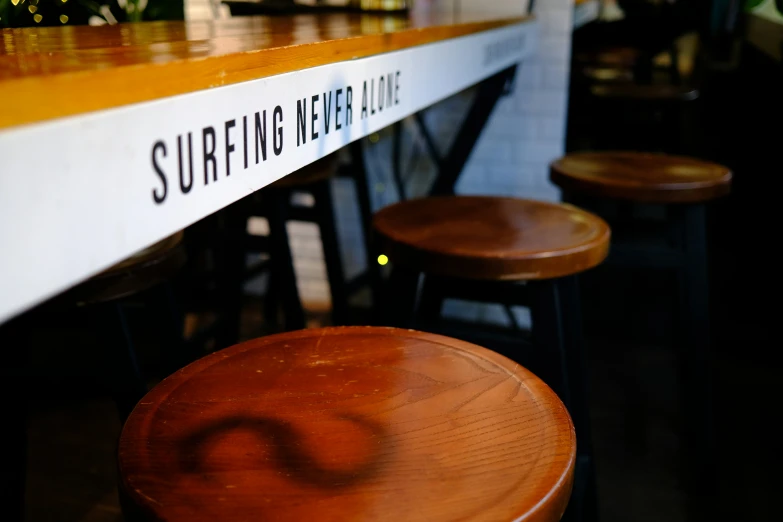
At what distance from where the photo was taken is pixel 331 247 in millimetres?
2197

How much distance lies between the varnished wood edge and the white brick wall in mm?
1866

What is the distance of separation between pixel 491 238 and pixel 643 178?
0.67m

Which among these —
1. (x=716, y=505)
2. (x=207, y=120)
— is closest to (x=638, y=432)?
(x=716, y=505)

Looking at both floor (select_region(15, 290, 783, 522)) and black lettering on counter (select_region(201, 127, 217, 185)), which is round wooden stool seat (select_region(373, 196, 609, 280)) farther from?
floor (select_region(15, 290, 783, 522))

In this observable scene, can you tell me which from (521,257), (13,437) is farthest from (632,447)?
(13,437)

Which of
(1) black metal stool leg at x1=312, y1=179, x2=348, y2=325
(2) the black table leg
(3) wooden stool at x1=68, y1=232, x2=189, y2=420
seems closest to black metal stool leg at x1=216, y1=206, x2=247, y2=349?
(1) black metal stool leg at x1=312, y1=179, x2=348, y2=325

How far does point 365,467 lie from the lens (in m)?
0.60

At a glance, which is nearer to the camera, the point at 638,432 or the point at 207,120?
the point at 207,120

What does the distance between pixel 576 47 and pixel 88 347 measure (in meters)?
2.05

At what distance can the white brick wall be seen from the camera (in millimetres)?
2533

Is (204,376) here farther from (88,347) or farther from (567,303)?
(88,347)

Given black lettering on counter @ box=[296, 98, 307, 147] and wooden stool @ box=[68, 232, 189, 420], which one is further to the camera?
wooden stool @ box=[68, 232, 189, 420]

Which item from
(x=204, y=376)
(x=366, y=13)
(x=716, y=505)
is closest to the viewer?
(x=204, y=376)

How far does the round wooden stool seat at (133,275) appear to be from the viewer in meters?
1.13
